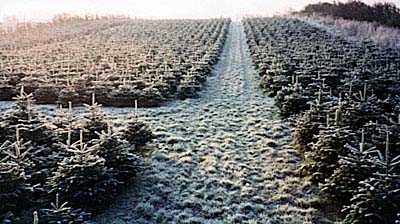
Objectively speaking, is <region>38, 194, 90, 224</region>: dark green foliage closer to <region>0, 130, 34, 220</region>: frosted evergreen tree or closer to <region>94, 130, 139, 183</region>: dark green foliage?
<region>0, 130, 34, 220</region>: frosted evergreen tree

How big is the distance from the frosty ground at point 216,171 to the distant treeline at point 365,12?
26.4m

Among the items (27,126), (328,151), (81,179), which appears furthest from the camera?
(27,126)

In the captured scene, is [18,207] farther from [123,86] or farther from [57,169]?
[123,86]

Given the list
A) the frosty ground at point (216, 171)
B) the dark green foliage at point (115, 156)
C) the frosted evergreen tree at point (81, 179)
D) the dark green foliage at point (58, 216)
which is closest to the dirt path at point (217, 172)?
the frosty ground at point (216, 171)

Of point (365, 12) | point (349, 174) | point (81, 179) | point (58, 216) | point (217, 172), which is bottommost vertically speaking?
point (217, 172)

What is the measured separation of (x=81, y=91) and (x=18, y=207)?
839 centimetres

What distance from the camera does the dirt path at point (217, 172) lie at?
6.54 meters

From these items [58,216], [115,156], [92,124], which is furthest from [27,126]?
[58,216]

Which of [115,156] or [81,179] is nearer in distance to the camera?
[81,179]

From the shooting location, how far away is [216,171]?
Result: 8.11 m

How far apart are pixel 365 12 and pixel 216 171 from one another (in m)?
38.2

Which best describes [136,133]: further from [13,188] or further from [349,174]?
[349,174]

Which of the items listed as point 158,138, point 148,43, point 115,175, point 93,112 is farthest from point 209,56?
point 115,175

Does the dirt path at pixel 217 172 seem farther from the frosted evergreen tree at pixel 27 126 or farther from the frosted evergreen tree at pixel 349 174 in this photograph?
the frosted evergreen tree at pixel 27 126
